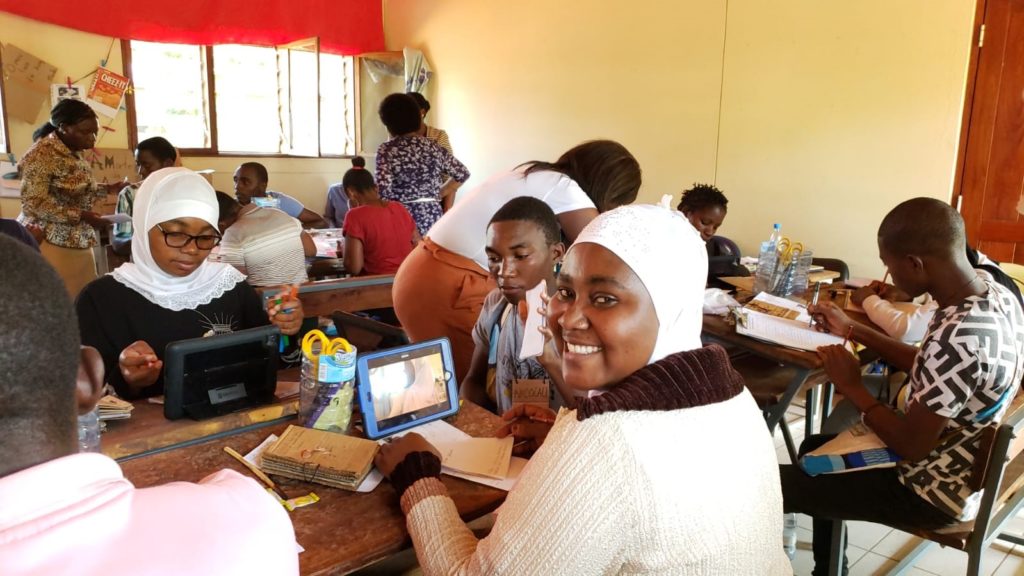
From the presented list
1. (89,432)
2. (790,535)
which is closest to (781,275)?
(790,535)

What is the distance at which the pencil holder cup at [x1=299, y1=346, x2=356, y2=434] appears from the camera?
1.62m

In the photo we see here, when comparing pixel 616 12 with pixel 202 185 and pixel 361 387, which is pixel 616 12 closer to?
pixel 202 185

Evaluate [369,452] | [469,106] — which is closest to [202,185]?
[369,452]

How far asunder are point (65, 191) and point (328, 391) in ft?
13.3

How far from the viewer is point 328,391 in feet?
5.37

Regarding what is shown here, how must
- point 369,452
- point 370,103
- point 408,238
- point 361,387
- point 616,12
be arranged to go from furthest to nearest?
1. point 370,103
2. point 616,12
3. point 408,238
4. point 361,387
5. point 369,452

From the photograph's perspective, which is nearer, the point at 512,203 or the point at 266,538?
the point at 266,538

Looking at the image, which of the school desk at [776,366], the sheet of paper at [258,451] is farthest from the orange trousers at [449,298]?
the sheet of paper at [258,451]

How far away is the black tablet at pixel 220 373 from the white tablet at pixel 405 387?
1.05ft

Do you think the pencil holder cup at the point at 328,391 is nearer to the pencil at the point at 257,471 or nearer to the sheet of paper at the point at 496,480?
the pencil at the point at 257,471

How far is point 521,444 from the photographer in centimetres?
166

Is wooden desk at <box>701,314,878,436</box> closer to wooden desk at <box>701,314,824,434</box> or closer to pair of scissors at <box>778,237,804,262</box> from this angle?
wooden desk at <box>701,314,824,434</box>

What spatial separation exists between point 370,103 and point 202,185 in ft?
21.9

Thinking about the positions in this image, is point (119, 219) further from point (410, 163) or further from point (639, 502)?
point (639, 502)
